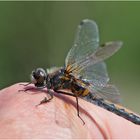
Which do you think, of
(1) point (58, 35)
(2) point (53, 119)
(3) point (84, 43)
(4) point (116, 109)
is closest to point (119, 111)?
(4) point (116, 109)

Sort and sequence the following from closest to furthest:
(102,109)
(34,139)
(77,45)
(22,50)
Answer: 1. (34,139)
2. (102,109)
3. (77,45)
4. (22,50)

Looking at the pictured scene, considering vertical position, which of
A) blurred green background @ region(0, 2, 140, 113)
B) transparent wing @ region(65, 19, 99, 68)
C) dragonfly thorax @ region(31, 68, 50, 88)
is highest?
transparent wing @ region(65, 19, 99, 68)

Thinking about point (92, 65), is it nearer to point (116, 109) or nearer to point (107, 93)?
point (107, 93)

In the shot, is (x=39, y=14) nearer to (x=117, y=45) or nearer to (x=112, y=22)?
(x=112, y=22)

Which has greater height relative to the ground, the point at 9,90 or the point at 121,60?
the point at 9,90

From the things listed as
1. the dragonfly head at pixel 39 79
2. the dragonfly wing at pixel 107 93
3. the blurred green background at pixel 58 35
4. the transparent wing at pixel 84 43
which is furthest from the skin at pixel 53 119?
the blurred green background at pixel 58 35

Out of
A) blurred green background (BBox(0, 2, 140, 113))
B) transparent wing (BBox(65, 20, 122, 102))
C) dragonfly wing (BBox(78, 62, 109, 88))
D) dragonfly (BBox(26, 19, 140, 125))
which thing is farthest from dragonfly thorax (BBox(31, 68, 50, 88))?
blurred green background (BBox(0, 2, 140, 113))

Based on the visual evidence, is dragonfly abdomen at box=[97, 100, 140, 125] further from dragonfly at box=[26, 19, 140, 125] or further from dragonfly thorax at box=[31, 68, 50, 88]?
dragonfly thorax at box=[31, 68, 50, 88]

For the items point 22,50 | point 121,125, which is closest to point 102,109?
point 121,125
